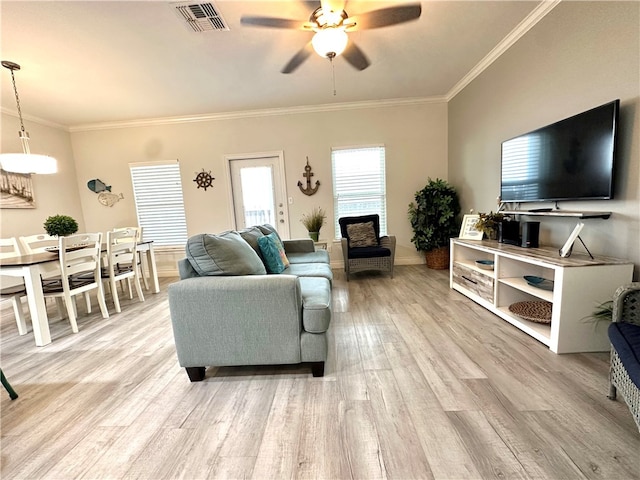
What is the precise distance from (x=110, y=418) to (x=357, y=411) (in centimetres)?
131

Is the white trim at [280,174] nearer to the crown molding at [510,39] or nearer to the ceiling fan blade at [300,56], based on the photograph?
the ceiling fan blade at [300,56]

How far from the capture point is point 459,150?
13.2ft

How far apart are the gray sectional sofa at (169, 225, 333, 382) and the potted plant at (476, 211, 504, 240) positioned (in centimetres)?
216

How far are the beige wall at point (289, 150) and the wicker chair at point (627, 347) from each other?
10.8 ft

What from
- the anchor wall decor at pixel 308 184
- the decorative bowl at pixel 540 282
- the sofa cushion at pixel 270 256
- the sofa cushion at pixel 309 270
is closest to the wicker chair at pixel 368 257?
the sofa cushion at pixel 309 270

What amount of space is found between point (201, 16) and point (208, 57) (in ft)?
2.19

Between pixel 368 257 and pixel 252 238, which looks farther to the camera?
pixel 368 257

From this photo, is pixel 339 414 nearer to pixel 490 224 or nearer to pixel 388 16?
pixel 490 224

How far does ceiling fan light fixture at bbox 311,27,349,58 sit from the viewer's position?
1.96 metres

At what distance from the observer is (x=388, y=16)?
6.42 feet

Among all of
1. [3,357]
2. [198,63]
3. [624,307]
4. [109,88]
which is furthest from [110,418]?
[109,88]

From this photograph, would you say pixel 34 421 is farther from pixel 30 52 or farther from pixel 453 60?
pixel 453 60

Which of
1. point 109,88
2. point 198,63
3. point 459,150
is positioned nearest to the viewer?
point 198,63

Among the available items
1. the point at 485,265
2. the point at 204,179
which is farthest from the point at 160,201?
the point at 485,265
